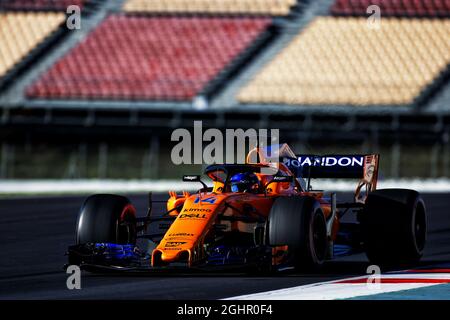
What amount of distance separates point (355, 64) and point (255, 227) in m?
21.4

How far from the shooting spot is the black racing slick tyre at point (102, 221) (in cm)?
1036

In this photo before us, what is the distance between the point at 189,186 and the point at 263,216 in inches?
603

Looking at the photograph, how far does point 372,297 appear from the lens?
8.21 meters

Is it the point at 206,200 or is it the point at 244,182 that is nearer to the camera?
the point at 206,200

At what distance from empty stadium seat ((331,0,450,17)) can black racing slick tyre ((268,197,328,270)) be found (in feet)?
77.5

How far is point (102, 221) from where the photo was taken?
1037 centimetres

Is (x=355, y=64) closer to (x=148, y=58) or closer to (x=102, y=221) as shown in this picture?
(x=148, y=58)

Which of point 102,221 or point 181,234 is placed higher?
point 102,221

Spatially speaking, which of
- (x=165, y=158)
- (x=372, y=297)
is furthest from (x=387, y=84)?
(x=372, y=297)

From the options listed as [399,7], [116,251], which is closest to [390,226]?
[116,251]

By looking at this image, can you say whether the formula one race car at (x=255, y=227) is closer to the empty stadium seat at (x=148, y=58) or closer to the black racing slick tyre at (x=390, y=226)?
the black racing slick tyre at (x=390, y=226)

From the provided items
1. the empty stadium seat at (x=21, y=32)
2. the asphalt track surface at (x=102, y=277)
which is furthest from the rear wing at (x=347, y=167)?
the empty stadium seat at (x=21, y=32)

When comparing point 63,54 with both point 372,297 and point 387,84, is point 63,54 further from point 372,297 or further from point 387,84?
point 372,297

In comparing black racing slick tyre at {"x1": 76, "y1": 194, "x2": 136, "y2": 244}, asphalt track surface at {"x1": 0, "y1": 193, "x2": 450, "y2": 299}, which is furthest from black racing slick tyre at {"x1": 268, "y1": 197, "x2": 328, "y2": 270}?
black racing slick tyre at {"x1": 76, "y1": 194, "x2": 136, "y2": 244}
